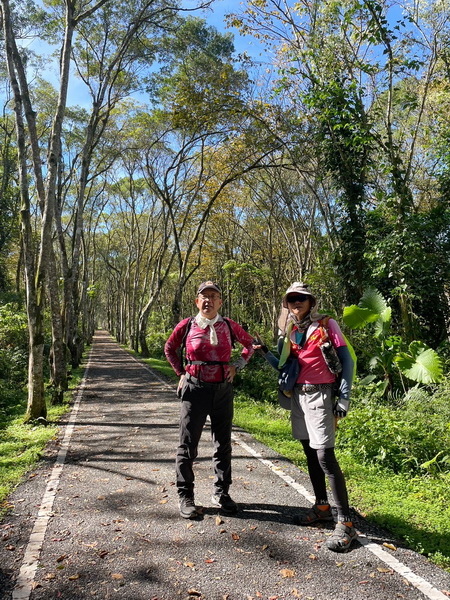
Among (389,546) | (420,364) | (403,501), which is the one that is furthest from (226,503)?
(420,364)

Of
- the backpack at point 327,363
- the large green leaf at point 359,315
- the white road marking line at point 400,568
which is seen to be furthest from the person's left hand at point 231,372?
the large green leaf at point 359,315

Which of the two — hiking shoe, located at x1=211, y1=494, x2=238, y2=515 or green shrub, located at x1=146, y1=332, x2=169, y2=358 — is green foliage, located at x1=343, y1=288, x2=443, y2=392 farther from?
green shrub, located at x1=146, y1=332, x2=169, y2=358

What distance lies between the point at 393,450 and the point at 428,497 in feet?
3.94

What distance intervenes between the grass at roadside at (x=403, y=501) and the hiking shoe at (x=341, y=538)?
52cm

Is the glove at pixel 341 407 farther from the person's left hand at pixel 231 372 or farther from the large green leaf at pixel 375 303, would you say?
the large green leaf at pixel 375 303

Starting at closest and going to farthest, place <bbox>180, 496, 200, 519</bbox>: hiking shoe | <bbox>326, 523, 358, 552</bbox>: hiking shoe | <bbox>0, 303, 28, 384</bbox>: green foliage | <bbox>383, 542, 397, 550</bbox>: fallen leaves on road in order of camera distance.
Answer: <bbox>326, 523, 358, 552</bbox>: hiking shoe < <bbox>383, 542, 397, 550</bbox>: fallen leaves on road < <bbox>180, 496, 200, 519</bbox>: hiking shoe < <bbox>0, 303, 28, 384</bbox>: green foliage

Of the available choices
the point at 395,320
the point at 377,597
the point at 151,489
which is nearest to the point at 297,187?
the point at 395,320

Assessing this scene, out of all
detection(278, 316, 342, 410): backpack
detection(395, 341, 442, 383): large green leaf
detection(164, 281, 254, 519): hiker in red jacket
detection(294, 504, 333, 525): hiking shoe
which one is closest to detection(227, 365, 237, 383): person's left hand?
detection(164, 281, 254, 519): hiker in red jacket

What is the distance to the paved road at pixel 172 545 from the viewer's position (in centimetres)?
302

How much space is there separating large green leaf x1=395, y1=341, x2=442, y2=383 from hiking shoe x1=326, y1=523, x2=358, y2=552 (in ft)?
19.2

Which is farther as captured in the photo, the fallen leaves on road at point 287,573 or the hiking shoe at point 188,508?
the hiking shoe at point 188,508

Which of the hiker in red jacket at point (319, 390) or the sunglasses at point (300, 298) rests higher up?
the sunglasses at point (300, 298)

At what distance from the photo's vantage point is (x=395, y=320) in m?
12.3

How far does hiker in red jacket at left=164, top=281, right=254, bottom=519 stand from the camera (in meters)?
4.23
